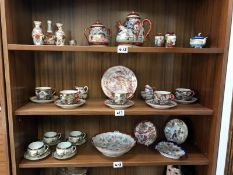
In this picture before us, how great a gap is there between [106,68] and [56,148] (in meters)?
0.57

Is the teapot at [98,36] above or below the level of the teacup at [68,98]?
above

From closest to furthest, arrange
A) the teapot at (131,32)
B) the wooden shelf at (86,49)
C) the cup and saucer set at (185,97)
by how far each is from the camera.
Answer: the wooden shelf at (86,49), the teapot at (131,32), the cup and saucer set at (185,97)

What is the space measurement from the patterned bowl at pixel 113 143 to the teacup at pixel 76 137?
0.31ft

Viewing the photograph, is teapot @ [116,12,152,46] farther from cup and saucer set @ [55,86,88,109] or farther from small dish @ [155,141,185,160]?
small dish @ [155,141,185,160]

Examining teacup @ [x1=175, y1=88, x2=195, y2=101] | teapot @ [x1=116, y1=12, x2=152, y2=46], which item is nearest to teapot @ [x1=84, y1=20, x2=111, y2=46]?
teapot @ [x1=116, y1=12, x2=152, y2=46]

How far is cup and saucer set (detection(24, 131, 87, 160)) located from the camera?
1.09 meters

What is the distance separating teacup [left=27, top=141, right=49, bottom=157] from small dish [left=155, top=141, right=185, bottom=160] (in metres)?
0.66

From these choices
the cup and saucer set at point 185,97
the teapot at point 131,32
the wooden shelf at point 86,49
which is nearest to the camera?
the wooden shelf at point 86,49

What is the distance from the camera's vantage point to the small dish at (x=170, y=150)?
1138 millimetres

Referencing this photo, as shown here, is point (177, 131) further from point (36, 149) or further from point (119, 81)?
point (36, 149)

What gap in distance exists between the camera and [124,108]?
3.48 ft

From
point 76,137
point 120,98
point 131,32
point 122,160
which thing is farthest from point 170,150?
point 131,32

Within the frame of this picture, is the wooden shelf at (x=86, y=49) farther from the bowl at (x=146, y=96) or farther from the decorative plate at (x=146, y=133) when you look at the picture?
the decorative plate at (x=146, y=133)

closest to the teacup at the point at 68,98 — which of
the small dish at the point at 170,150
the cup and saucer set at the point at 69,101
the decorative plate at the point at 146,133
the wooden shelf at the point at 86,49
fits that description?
the cup and saucer set at the point at 69,101
